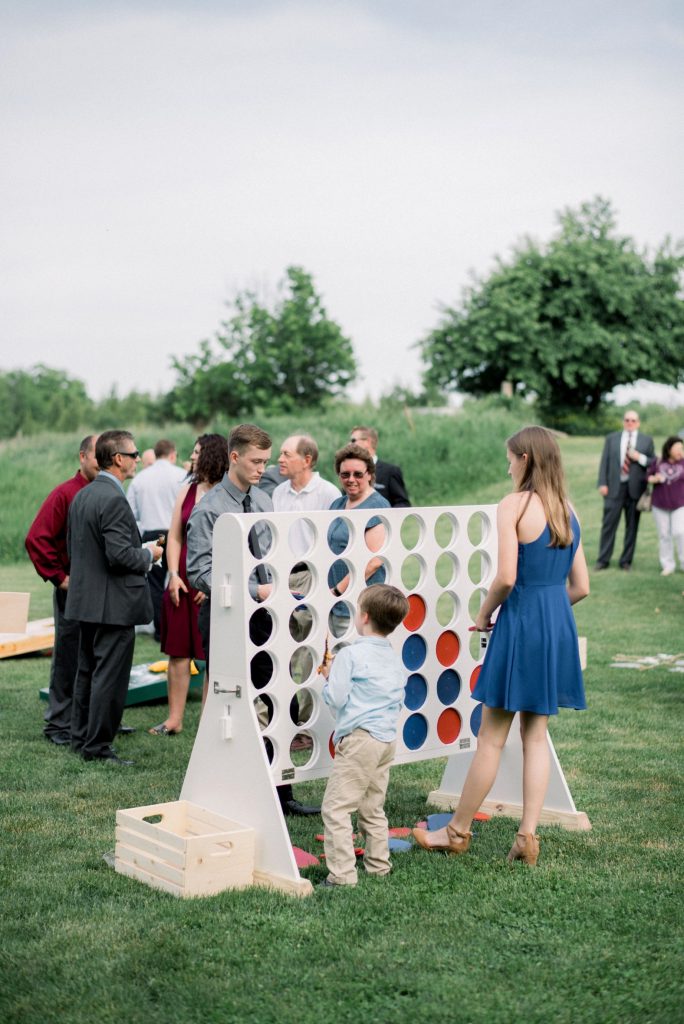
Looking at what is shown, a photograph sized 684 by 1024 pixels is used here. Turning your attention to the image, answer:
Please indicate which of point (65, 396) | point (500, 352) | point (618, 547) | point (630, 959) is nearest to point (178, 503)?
point (630, 959)

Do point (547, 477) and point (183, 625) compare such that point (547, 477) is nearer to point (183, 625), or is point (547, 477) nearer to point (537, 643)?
point (537, 643)

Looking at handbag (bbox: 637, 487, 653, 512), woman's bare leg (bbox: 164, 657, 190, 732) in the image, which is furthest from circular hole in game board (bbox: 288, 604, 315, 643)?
handbag (bbox: 637, 487, 653, 512)

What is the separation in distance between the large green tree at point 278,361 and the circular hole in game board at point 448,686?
1975 inches

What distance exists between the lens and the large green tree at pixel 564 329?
148ft

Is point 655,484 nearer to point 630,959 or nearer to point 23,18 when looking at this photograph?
point 23,18

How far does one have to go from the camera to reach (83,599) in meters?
6.93

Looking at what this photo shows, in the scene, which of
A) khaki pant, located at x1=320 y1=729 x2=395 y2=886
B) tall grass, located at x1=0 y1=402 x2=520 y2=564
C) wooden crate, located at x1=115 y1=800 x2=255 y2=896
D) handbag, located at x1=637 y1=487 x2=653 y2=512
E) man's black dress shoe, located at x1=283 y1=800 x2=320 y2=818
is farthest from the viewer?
tall grass, located at x1=0 y1=402 x2=520 y2=564

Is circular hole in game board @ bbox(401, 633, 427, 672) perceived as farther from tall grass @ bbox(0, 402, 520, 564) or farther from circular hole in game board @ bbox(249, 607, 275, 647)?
tall grass @ bbox(0, 402, 520, 564)

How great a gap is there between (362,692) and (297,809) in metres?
1.51

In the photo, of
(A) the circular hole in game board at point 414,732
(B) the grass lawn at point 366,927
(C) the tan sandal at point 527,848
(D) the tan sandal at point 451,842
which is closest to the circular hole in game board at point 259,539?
(A) the circular hole in game board at point 414,732

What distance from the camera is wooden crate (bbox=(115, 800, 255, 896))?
4500mm

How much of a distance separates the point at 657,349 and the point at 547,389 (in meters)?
5.38

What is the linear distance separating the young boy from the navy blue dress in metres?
0.49

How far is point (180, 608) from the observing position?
7.78 metres
